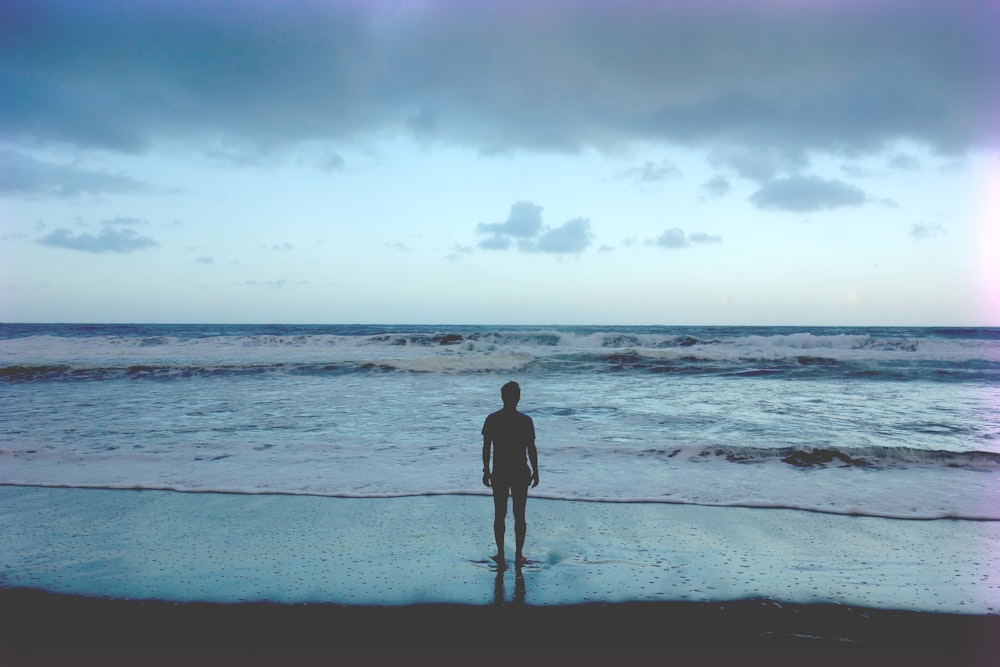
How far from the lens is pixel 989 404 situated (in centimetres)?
1667

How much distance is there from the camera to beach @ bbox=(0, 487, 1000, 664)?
4.21 metres

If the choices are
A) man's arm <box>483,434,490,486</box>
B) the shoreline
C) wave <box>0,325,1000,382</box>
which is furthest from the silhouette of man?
wave <box>0,325,1000,382</box>

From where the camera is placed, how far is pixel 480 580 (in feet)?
16.6

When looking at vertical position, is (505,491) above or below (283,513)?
above

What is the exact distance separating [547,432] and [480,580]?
7267 mm

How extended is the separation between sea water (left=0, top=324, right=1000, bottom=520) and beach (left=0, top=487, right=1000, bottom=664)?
3.15ft

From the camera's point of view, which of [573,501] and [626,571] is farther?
[573,501]

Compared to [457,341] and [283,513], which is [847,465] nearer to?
[283,513]

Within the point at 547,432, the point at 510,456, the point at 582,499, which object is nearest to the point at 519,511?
the point at 510,456

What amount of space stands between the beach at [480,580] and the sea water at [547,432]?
0.96m

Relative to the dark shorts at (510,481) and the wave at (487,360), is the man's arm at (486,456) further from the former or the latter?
the wave at (487,360)

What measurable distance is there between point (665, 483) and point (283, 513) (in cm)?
498

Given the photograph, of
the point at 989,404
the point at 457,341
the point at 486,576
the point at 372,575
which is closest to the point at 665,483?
the point at 486,576

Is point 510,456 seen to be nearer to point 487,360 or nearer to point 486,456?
point 486,456
